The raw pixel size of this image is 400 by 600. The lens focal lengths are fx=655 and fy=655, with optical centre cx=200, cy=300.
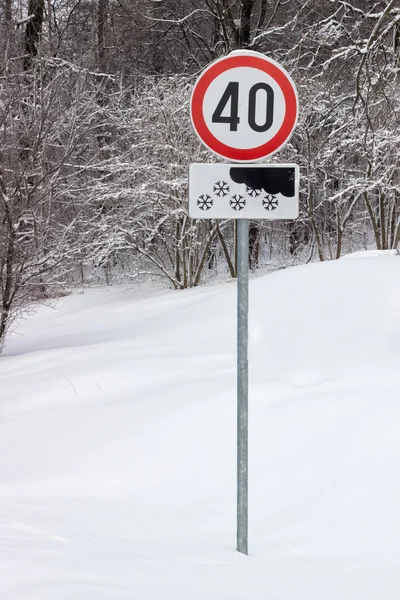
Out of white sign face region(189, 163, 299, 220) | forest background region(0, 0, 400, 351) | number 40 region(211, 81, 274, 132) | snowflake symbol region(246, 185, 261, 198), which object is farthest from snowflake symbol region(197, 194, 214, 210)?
forest background region(0, 0, 400, 351)

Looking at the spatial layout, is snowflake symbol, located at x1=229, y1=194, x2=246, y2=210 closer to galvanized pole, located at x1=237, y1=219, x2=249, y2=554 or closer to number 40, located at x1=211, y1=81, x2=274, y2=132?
galvanized pole, located at x1=237, y1=219, x2=249, y2=554

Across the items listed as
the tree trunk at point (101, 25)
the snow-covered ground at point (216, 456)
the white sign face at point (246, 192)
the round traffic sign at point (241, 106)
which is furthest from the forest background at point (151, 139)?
the white sign face at point (246, 192)

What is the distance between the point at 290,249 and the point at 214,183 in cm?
1520

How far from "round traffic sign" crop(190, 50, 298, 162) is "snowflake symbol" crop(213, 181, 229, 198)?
0.12 m

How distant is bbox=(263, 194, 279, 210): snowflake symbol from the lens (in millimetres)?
2680

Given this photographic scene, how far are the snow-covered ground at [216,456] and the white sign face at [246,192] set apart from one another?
4.62 feet

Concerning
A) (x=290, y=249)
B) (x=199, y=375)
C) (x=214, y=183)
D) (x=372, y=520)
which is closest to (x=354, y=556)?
(x=372, y=520)

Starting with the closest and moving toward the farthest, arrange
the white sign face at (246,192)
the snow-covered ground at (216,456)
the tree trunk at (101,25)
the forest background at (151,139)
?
the snow-covered ground at (216,456) < the white sign face at (246,192) < the forest background at (151,139) < the tree trunk at (101,25)

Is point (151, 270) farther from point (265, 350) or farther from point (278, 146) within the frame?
point (278, 146)

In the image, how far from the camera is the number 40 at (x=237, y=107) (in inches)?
105

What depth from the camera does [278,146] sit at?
8.91 ft

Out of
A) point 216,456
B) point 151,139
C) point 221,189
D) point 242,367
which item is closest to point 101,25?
point 151,139

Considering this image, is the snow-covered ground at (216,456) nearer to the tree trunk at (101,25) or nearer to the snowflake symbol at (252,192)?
the snowflake symbol at (252,192)

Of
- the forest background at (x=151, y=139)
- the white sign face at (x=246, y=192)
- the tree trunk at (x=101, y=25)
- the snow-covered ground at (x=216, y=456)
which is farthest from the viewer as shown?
the tree trunk at (x=101, y=25)
